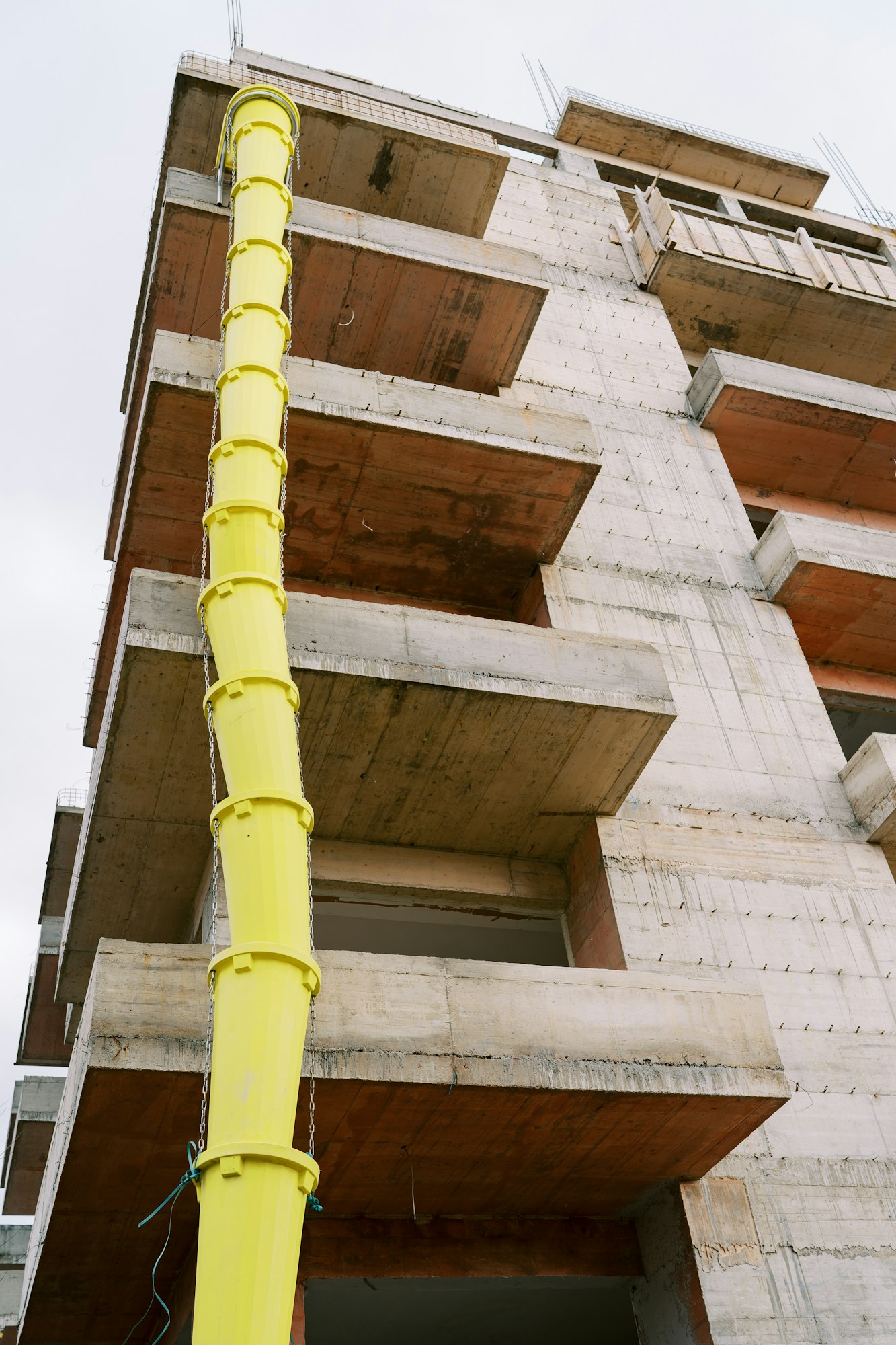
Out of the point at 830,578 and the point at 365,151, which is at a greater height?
the point at 365,151

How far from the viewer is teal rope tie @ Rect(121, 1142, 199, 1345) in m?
6.81

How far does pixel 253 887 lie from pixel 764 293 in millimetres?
18832

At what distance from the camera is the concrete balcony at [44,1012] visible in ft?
66.1

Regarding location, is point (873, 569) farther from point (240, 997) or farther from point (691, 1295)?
point (240, 997)

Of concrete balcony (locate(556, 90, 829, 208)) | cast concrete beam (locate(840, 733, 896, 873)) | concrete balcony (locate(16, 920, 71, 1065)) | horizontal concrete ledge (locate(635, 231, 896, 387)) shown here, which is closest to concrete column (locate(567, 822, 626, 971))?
cast concrete beam (locate(840, 733, 896, 873))

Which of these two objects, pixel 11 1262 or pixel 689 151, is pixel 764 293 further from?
pixel 11 1262

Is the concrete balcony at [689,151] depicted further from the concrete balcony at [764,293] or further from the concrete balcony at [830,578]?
the concrete balcony at [830,578]

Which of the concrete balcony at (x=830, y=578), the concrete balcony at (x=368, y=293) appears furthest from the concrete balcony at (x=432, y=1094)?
the concrete balcony at (x=368, y=293)

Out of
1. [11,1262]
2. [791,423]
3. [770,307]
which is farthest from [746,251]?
[11,1262]

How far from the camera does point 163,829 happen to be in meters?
11.7

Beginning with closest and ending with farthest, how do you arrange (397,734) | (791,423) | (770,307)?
(397,734)
(791,423)
(770,307)

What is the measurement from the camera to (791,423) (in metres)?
18.8

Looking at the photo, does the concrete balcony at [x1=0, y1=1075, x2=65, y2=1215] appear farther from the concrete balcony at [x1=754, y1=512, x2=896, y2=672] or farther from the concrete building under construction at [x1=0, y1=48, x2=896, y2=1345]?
the concrete balcony at [x1=754, y1=512, x2=896, y2=672]

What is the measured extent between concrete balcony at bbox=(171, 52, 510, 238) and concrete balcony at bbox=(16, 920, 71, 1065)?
→ 13.8m
